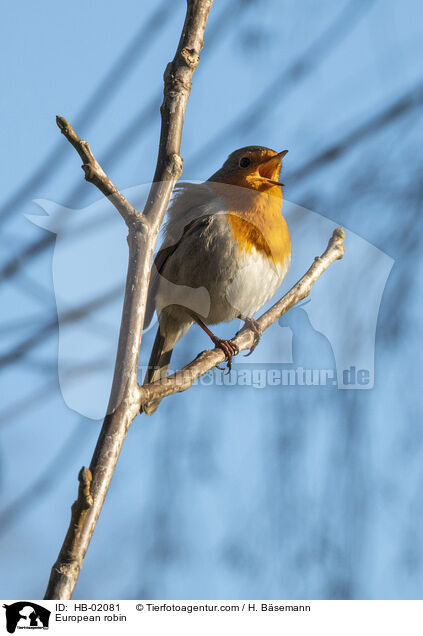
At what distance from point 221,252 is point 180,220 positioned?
0.37 metres

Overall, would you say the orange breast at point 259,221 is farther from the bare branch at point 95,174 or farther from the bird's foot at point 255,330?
the bare branch at point 95,174

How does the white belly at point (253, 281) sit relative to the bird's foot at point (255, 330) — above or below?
above

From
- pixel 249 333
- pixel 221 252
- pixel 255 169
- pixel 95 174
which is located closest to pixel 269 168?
pixel 255 169

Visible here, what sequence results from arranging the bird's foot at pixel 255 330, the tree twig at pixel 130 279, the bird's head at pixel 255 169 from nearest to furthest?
the tree twig at pixel 130 279, the bird's foot at pixel 255 330, the bird's head at pixel 255 169

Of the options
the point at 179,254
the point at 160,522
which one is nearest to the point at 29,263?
the point at 179,254

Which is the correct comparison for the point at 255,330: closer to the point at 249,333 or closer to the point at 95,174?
the point at 249,333

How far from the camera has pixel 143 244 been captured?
1.55m

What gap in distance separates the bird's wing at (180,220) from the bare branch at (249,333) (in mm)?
→ 526

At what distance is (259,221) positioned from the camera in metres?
3.01

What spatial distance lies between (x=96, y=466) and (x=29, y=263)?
45.1 inches

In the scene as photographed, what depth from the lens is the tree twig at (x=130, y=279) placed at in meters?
1.25
